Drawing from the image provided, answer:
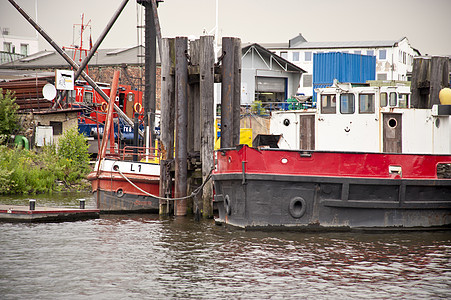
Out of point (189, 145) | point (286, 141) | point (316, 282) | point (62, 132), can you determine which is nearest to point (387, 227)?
point (286, 141)

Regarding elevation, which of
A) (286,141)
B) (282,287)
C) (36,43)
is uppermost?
(36,43)

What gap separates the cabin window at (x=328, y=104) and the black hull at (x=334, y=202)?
2708 millimetres

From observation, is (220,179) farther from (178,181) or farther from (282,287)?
(282,287)

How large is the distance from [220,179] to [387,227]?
436cm

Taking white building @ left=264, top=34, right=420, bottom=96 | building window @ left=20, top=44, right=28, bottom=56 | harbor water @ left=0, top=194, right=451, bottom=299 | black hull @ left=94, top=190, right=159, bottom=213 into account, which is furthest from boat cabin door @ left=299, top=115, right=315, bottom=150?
building window @ left=20, top=44, right=28, bottom=56

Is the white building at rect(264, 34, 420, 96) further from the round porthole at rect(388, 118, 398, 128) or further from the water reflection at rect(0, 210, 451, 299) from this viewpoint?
the water reflection at rect(0, 210, 451, 299)

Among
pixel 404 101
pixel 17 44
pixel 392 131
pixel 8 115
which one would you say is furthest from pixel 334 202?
pixel 17 44

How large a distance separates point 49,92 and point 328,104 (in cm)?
2154

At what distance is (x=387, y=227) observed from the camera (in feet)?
51.0

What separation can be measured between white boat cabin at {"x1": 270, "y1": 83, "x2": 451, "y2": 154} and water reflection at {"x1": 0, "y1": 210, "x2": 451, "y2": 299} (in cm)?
251

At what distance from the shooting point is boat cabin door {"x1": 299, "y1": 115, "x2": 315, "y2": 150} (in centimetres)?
1730

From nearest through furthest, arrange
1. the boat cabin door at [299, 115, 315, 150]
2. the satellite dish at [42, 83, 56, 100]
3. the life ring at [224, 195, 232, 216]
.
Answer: the life ring at [224, 195, 232, 216], the boat cabin door at [299, 115, 315, 150], the satellite dish at [42, 83, 56, 100]

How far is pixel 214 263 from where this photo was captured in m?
12.3

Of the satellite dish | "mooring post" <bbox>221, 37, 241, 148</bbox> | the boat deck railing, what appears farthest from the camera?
the satellite dish
